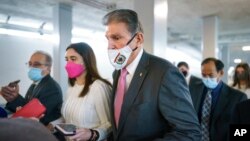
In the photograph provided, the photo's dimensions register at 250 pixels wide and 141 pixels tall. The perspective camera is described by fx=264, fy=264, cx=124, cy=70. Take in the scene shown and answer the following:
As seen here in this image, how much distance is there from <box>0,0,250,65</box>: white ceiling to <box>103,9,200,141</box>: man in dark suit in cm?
423

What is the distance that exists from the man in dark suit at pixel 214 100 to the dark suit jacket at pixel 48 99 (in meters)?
1.37

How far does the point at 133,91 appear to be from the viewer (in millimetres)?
1356

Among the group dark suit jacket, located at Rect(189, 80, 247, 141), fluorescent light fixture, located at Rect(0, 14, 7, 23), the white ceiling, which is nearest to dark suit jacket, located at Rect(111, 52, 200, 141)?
dark suit jacket, located at Rect(189, 80, 247, 141)

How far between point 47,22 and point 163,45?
15.6ft

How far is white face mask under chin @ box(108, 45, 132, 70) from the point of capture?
147 cm

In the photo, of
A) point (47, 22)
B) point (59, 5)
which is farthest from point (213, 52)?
point (47, 22)

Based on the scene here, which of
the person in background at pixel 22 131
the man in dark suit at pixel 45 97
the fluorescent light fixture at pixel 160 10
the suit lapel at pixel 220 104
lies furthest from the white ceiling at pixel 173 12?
the person in background at pixel 22 131

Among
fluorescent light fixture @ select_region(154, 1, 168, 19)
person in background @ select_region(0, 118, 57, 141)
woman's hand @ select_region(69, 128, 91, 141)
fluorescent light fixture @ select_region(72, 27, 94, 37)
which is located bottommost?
woman's hand @ select_region(69, 128, 91, 141)

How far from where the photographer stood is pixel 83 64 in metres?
2.02

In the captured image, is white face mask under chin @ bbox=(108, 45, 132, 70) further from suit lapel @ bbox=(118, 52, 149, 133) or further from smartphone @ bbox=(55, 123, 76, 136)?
smartphone @ bbox=(55, 123, 76, 136)

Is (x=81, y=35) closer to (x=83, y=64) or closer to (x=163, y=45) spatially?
(x=163, y=45)

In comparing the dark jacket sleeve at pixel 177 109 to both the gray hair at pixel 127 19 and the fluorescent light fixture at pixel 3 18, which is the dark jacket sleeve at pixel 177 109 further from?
the fluorescent light fixture at pixel 3 18

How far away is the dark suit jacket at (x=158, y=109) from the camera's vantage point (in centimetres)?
124

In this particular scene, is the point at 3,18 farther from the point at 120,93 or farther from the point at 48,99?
the point at 120,93
